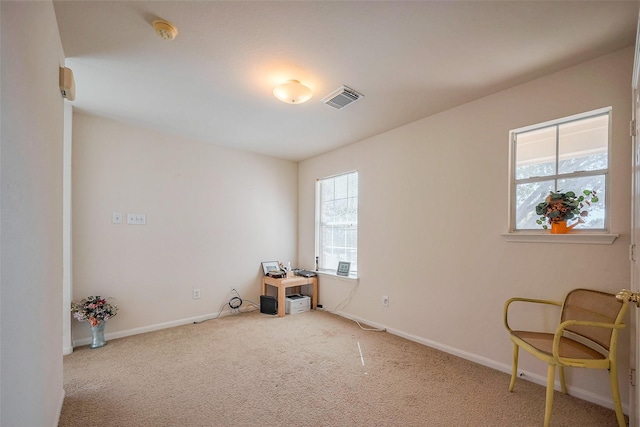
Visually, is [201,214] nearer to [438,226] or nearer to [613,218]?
[438,226]

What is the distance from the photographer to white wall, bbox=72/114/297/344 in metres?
2.96

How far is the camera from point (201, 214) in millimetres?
3697

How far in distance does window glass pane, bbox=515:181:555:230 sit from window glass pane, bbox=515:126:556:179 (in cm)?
9

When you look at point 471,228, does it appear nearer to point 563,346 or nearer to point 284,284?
point 563,346

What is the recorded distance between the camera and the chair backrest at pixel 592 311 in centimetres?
179

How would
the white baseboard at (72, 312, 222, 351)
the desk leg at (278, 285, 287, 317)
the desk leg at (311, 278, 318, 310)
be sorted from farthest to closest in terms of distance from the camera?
1. the desk leg at (311, 278, 318, 310)
2. the desk leg at (278, 285, 287, 317)
3. the white baseboard at (72, 312, 222, 351)

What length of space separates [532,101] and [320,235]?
300 centimetres

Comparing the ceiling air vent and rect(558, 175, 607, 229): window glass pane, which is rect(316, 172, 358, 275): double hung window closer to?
the ceiling air vent

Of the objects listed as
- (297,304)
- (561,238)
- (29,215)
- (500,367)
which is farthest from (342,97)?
(297,304)

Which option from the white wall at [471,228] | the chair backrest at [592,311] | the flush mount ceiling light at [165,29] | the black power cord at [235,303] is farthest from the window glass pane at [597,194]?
the black power cord at [235,303]

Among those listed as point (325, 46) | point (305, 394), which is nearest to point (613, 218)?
point (325, 46)

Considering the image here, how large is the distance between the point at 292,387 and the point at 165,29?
2.50m

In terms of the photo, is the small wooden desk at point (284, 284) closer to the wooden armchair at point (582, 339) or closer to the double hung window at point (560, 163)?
the wooden armchair at point (582, 339)

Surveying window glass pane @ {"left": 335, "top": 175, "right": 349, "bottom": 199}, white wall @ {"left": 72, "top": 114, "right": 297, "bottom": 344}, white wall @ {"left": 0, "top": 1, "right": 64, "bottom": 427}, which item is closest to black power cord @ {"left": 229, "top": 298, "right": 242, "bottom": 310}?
→ white wall @ {"left": 72, "top": 114, "right": 297, "bottom": 344}
